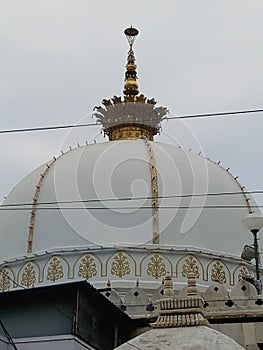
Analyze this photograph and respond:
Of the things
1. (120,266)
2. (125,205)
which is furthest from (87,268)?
(125,205)

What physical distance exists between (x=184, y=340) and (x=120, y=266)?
6.74m

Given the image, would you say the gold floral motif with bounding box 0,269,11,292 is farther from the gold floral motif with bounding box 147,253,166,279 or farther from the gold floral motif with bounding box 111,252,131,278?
the gold floral motif with bounding box 147,253,166,279

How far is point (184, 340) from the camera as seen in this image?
11.4 m

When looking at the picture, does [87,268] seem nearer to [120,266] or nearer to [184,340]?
[120,266]

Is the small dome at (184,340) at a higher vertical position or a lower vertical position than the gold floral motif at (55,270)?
lower

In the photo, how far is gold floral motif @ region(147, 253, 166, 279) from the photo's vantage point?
59.0 feet

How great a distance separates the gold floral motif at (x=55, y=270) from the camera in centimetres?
1817

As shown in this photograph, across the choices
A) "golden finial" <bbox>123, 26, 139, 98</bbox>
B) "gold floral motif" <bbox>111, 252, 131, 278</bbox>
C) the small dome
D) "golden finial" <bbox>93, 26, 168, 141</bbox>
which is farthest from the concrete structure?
the small dome

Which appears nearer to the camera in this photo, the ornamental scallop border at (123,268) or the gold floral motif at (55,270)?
the ornamental scallop border at (123,268)

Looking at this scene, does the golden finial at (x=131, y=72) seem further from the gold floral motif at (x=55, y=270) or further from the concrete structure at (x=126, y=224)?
the gold floral motif at (x=55, y=270)

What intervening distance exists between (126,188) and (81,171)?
140 cm

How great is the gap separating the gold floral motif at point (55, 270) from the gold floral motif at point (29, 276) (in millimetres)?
397

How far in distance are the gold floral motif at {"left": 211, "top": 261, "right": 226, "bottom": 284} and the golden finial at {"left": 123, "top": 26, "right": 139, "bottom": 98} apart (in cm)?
752

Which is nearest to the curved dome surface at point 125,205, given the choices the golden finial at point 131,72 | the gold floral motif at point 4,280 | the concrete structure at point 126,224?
the concrete structure at point 126,224
